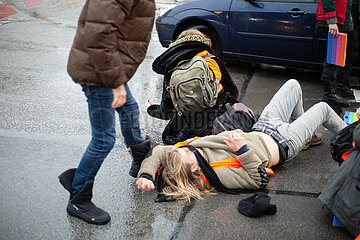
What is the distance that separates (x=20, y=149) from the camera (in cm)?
417

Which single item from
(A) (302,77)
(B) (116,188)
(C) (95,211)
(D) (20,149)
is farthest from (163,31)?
(C) (95,211)

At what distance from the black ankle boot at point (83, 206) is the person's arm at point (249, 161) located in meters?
1.14

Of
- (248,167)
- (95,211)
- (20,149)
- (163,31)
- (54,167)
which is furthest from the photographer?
(163,31)

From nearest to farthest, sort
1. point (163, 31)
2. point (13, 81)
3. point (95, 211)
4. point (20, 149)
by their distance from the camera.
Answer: point (95, 211), point (20, 149), point (13, 81), point (163, 31)

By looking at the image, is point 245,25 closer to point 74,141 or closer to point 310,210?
point 74,141

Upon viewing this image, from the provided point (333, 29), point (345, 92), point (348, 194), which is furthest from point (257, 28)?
point (348, 194)

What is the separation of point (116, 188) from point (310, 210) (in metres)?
1.60

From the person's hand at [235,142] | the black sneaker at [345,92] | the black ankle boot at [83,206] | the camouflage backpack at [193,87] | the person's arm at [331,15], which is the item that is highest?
the person's arm at [331,15]

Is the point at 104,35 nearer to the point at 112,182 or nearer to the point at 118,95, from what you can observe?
the point at 118,95

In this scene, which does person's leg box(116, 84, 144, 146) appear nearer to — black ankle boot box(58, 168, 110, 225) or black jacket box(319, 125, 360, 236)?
black ankle boot box(58, 168, 110, 225)

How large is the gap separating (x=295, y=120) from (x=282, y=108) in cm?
20

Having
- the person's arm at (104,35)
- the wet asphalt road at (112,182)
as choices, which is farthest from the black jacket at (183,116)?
the person's arm at (104,35)

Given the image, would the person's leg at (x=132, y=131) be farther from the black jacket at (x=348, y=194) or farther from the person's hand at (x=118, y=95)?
the black jacket at (x=348, y=194)

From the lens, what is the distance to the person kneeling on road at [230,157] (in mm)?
3400
